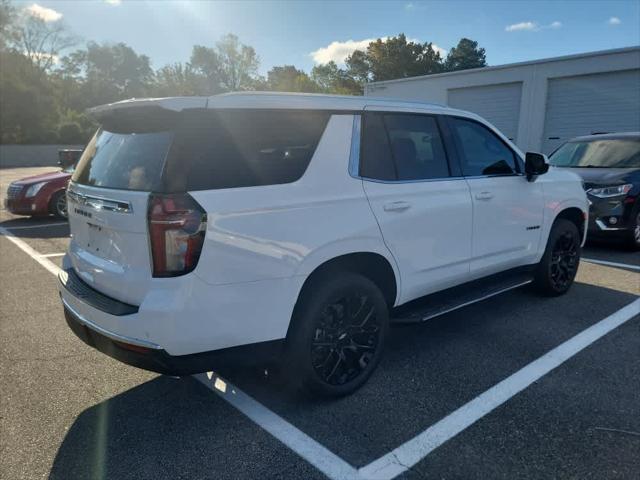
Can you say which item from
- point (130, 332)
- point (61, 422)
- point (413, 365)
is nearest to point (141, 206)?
point (130, 332)

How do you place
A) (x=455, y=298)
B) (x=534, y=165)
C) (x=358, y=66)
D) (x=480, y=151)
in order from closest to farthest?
(x=455, y=298)
(x=480, y=151)
(x=534, y=165)
(x=358, y=66)

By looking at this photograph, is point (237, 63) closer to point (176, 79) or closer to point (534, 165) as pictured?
point (176, 79)

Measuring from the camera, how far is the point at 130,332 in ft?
7.81

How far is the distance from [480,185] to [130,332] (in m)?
2.84

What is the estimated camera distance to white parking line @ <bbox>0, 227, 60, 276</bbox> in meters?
6.28

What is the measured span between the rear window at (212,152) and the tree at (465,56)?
66.7 m

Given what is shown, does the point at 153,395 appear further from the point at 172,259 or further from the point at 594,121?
the point at 594,121

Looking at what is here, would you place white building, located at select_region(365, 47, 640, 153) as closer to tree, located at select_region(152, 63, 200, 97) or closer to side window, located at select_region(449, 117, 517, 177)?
side window, located at select_region(449, 117, 517, 177)

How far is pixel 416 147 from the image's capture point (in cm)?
346

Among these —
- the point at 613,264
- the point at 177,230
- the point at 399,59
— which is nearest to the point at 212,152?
the point at 177,230

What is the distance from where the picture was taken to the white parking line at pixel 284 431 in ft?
7.79

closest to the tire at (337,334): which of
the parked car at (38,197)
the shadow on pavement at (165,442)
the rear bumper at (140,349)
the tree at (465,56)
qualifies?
the rear bumper at (140,349)

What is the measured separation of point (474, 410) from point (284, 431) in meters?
1.17

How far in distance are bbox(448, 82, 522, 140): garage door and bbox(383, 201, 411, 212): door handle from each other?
595 inches
